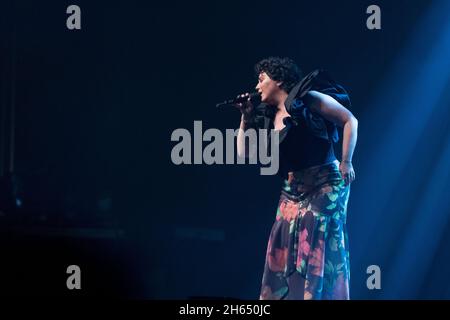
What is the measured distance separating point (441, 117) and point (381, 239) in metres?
0.71

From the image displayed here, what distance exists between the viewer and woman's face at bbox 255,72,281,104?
3049mm

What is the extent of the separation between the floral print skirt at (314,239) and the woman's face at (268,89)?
1.23 ft

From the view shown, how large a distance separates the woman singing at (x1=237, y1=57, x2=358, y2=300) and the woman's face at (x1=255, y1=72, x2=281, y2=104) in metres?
0.06

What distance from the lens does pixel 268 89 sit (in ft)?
10.0

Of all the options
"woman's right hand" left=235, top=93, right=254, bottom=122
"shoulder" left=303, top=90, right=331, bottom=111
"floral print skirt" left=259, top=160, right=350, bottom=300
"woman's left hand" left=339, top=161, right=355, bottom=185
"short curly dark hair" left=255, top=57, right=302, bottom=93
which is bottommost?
"floral print skirt" left=259, top=160, right=350, bottom=300

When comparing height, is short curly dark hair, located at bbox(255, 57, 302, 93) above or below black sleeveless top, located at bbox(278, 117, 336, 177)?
above

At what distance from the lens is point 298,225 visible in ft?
9.55

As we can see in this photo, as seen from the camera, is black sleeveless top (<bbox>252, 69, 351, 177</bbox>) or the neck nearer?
black sleeveless top (<bbox>252, 69, 351, 177</bbox>)

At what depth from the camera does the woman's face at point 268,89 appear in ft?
10.0

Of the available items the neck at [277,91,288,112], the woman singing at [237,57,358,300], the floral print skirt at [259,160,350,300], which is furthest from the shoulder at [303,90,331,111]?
the floral print skirt at [259,160,350,300]

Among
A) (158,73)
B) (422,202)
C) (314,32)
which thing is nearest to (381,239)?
(422,202)

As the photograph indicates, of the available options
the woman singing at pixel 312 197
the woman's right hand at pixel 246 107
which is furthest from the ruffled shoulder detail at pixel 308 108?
the woman's right hand at pixel 246 107

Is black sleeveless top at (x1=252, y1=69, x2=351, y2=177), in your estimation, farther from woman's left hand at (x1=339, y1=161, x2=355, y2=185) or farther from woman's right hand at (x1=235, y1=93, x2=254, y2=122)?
woman's right hand at (x1=235, y1=93, x2=254, y2=122)

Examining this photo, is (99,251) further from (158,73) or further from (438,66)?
(438,66)
